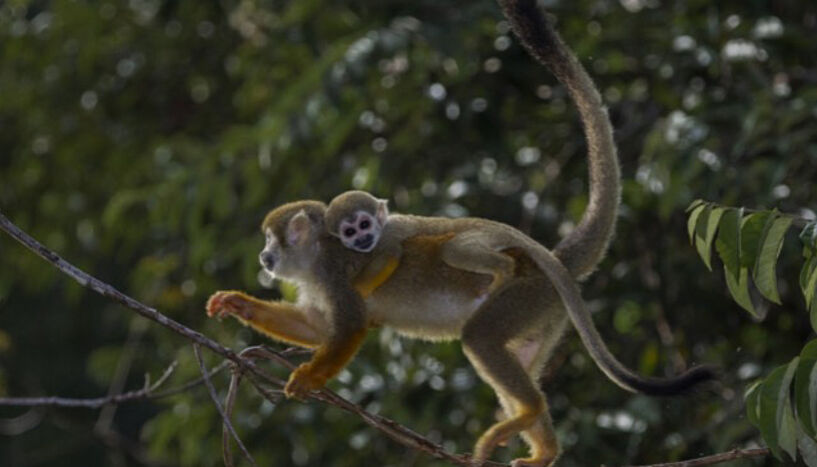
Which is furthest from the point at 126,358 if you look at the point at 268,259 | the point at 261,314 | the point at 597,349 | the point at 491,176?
the point at 597,349

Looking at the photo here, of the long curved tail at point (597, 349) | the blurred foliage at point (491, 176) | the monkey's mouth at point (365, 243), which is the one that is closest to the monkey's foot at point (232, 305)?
the monkey's mouth at point (365, 243)

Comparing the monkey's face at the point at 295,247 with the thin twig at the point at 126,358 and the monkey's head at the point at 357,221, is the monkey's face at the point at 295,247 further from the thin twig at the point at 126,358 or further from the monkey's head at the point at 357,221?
the thin twig at the point at 126,358

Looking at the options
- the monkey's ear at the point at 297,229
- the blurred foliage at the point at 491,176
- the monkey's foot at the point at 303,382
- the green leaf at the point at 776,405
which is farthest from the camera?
the blurred foliage at the point at 491,176

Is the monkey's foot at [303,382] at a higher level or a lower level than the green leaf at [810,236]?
lower

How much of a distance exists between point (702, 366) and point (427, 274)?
2.40 ft

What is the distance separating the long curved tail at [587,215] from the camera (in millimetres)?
2334

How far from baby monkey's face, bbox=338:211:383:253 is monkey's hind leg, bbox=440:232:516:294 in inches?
6.3

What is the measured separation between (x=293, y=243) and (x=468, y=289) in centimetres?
40

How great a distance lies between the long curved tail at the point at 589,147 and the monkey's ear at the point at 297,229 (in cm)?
55

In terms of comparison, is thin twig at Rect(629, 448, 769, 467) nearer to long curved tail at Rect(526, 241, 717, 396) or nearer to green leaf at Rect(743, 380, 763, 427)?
green leaf at Rect(743, 380, 763, 427)

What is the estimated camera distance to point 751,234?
2.10 meters

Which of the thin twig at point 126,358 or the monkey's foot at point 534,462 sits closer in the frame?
the monkey's foot at point 534,462

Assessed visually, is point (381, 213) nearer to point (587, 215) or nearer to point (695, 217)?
point (587, 215)

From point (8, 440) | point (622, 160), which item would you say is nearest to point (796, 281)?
point (622, 160)
